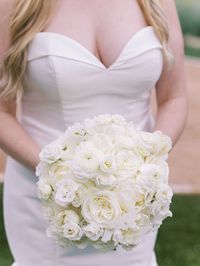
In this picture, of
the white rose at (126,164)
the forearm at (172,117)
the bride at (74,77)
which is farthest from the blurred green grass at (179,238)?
the white rose at (126,164)

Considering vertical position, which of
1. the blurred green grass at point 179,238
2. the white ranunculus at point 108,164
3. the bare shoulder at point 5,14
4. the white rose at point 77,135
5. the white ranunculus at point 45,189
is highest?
the bare shoulder at point 5,14

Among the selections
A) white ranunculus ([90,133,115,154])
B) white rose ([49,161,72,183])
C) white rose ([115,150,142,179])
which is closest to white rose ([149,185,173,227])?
white rose ([115,150,142,179])

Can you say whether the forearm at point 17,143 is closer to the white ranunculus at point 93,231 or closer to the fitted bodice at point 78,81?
the fitted bodice at point 78,81

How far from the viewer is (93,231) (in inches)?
98.8

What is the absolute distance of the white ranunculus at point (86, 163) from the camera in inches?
98.3

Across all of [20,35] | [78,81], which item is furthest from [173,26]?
[20,35]

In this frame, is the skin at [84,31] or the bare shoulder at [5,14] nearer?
the bare shoulder at [5,14]

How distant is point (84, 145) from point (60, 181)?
16 centimetres

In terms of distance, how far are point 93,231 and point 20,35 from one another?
965 millimetres

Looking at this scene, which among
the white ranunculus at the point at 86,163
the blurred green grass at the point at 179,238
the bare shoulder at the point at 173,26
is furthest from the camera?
the blurred green grass at the point at 179,238

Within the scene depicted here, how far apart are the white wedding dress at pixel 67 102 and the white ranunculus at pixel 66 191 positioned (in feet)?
2.15

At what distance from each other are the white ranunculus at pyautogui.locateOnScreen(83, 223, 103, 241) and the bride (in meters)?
0.62

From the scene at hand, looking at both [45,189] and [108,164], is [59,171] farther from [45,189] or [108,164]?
[108,164]

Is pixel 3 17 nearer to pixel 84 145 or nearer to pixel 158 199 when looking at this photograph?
pixel 84 145
